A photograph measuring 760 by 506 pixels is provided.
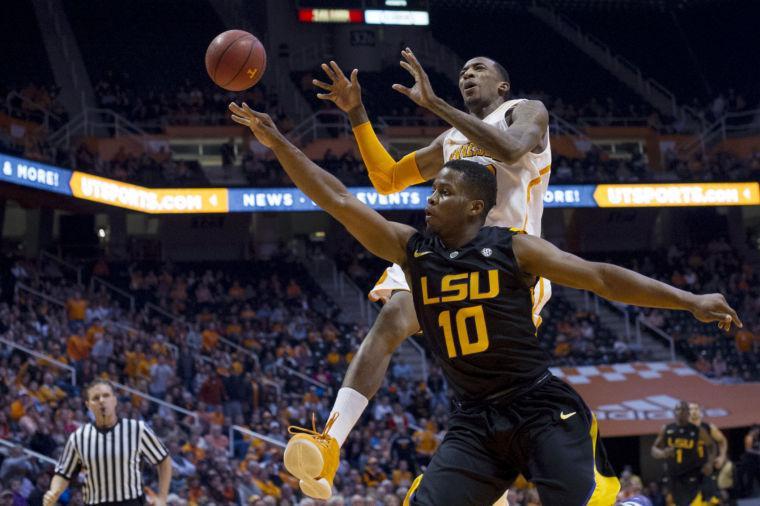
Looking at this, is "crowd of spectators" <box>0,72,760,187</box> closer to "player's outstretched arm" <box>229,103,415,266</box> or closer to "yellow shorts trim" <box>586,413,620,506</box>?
"player's outstretched arm" <box>229,103,415,266</box>

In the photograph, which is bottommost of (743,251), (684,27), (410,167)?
(410,167)

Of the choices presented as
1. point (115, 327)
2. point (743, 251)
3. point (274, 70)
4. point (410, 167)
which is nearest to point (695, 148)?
point (743, 251)

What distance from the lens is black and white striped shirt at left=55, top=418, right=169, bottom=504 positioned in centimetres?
715

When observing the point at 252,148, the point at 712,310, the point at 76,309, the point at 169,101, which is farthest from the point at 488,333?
the point at 169,101

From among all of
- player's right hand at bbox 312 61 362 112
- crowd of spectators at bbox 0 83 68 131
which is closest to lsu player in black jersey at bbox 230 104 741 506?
player's right hand at bbox 312 61 362 112

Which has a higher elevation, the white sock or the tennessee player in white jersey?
the tennessee player in white jersey

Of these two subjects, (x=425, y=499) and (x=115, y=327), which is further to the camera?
(x=115, y=327)

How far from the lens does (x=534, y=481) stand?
3910 mm

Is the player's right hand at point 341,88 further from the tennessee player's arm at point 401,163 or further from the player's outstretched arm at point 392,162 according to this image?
the tennessee player's arm at point 401,163

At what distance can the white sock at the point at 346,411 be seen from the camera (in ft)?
14.0

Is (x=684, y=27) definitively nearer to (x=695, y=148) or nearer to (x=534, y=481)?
(x=695, y=148)

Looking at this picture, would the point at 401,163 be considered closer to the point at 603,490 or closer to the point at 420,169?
the point at 420,169

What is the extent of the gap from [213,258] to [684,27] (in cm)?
1632

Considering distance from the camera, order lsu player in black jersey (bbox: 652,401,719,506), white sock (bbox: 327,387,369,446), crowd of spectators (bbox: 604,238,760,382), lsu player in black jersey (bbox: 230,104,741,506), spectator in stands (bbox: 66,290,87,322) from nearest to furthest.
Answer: lsu player in black jersey (bbox: 230,104,741,506) → white sock (bbox: 327,387,369,446) → lsu player in black jersey (bbox: 652,401,719,506) → spectator in stands (bbox: 66,290,87,322) → crowd of spectators (bbox: 604,238,760,382)
